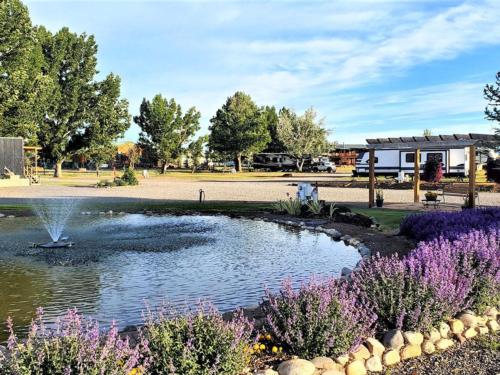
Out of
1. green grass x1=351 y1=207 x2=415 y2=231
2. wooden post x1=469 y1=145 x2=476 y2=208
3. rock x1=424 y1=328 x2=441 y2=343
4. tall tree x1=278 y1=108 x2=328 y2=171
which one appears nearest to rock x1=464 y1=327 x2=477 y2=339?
rock x1=424 y1=328 x2=441 y2=343

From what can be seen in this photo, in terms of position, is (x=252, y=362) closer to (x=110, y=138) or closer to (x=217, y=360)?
(x=217, y=360)

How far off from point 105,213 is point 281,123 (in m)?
57.8

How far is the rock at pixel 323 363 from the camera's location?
4.54 meters

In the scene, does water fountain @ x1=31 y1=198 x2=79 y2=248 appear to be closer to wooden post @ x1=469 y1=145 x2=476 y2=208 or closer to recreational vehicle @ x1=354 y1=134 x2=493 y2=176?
wooden post @ x1=469 y1=145 x2=476 y2=208

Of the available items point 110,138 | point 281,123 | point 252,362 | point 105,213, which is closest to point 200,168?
point 281,123

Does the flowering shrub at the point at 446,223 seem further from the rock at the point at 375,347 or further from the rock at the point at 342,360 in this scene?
the rock at the point at 342,360

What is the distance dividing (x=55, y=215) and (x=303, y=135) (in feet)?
189

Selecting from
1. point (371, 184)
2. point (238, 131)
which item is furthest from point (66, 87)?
point (371, 184)

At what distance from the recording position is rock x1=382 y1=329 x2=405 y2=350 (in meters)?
5.12

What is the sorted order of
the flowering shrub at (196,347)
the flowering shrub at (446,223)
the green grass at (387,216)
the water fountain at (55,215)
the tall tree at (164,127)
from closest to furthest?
the flowering shrub at (196,347) → the flowering shrub at (446,223) → the water fountain at (55,215) → the green grass at (387,216) → the tall tree at (164,127)

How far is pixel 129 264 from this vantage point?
1062 cm

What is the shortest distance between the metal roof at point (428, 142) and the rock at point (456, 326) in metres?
15.0

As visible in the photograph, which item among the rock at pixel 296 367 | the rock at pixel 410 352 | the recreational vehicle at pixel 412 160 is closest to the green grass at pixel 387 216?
the rock at pixel 410 352

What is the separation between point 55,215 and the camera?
19547 mm
